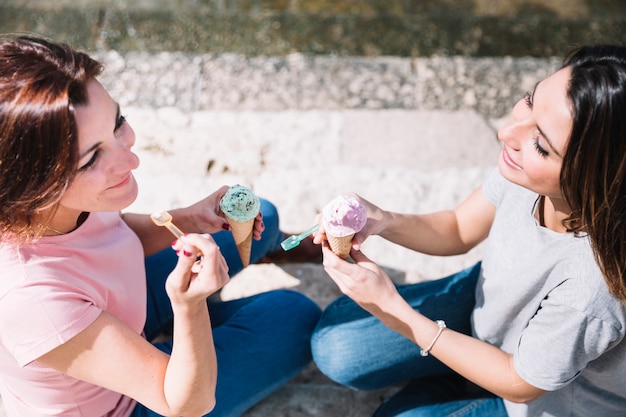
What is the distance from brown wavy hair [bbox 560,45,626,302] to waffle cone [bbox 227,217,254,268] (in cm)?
96

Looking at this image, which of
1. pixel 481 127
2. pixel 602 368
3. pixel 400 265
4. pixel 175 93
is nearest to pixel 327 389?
pixel 400 265

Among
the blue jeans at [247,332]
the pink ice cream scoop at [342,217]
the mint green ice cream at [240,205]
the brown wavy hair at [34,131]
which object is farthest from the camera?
the blue jeans at [247,332]

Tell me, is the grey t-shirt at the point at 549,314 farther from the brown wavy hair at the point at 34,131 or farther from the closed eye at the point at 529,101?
the brown wavy hair at the point at 34,131

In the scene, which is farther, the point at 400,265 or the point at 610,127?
the point at 400,265

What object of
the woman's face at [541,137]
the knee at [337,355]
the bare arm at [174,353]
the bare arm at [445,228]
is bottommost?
the knee at [337,355]

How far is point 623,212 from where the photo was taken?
1573mm

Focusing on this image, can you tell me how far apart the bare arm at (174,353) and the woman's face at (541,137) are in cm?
82

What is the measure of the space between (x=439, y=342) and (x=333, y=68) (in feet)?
7.78

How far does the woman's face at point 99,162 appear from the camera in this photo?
1596 millimetres

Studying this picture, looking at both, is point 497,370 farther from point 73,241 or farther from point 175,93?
point 175,93

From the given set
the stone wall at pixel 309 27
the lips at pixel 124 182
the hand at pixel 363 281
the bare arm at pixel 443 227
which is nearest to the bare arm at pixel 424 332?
the hand at pixel 363 281

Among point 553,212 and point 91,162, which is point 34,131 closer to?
point 91,162

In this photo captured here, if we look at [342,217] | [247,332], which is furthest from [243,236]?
[342,217]

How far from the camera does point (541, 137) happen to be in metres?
1.65
